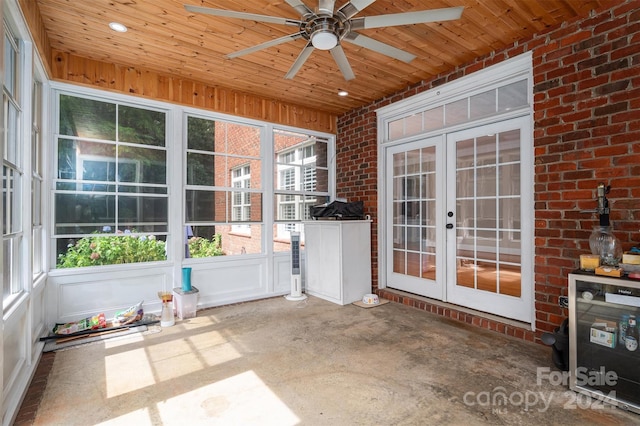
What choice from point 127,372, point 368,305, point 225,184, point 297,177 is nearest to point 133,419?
point 127,372

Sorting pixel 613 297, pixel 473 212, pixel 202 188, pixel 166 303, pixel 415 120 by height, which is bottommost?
pixel 166 303

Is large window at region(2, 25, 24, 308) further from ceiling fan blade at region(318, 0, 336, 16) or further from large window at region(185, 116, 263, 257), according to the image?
ceiling fan blade at region(318, 0, 336, 16)

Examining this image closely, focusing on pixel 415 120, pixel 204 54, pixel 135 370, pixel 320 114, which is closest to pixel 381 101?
pixel 415 120

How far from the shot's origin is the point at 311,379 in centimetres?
238

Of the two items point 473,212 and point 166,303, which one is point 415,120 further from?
point 166,303

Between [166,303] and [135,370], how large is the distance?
1057 mm

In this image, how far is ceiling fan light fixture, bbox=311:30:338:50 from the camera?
2205mm

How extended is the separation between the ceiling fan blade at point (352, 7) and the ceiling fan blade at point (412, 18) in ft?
0.25

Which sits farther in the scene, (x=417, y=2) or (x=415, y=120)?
(x=415, y=120)

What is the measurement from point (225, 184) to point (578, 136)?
3864 mm

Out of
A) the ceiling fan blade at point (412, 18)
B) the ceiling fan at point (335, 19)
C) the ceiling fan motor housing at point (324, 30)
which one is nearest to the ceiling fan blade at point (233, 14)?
the ceiling fan at point (335, 19)

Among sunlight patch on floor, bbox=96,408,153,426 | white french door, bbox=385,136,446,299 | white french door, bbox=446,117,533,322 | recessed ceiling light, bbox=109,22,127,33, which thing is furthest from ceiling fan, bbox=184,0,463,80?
sunlight patch on floor, bbox=96,408,153,426

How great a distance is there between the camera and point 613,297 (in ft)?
6.99

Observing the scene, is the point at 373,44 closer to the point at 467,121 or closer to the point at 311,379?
the point at 467,121
